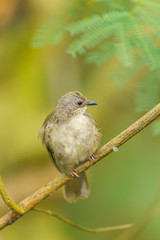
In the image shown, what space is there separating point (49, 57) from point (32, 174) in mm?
1787

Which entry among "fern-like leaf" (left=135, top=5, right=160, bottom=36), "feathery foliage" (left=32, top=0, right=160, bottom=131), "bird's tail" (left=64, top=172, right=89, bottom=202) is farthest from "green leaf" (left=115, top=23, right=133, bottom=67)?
"bird's tail" (left=64, top=172, right=89, bottom=202)

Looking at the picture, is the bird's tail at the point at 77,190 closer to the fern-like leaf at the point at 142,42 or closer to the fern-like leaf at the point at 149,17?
the fern-like leaf at the point at 142,42

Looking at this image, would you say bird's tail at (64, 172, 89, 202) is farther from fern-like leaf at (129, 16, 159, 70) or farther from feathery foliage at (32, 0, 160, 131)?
fern-like leaf at (129, 16, 159, 70)

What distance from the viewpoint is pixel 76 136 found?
15.2 ft

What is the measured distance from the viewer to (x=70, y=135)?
464 cm

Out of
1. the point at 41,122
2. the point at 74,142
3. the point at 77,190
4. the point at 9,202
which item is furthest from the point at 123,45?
the point at 41,122

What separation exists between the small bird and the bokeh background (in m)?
1.65

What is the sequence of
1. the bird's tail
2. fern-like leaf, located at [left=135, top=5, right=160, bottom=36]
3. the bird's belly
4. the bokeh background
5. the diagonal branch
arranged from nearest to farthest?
the diagonal branch → fern-like leaf, located at [left=135, top=5, right=160, bottom=36] → the bird's belly → the bird's tail → the bokeh background

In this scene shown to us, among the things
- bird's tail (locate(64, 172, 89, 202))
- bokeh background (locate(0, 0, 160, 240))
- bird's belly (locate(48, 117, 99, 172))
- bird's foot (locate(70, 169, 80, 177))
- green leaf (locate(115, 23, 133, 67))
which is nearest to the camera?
green leaf (locate(115, 23, 133, 67))

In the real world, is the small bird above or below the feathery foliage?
below

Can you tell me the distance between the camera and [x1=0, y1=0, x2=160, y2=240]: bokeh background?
6.60 meters

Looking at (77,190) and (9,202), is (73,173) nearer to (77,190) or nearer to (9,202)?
(77,190)

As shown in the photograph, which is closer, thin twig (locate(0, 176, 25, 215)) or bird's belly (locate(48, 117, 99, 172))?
thin twig (locate(0, 176, 25, 215))

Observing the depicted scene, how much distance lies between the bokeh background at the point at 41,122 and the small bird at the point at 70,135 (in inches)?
64.8
